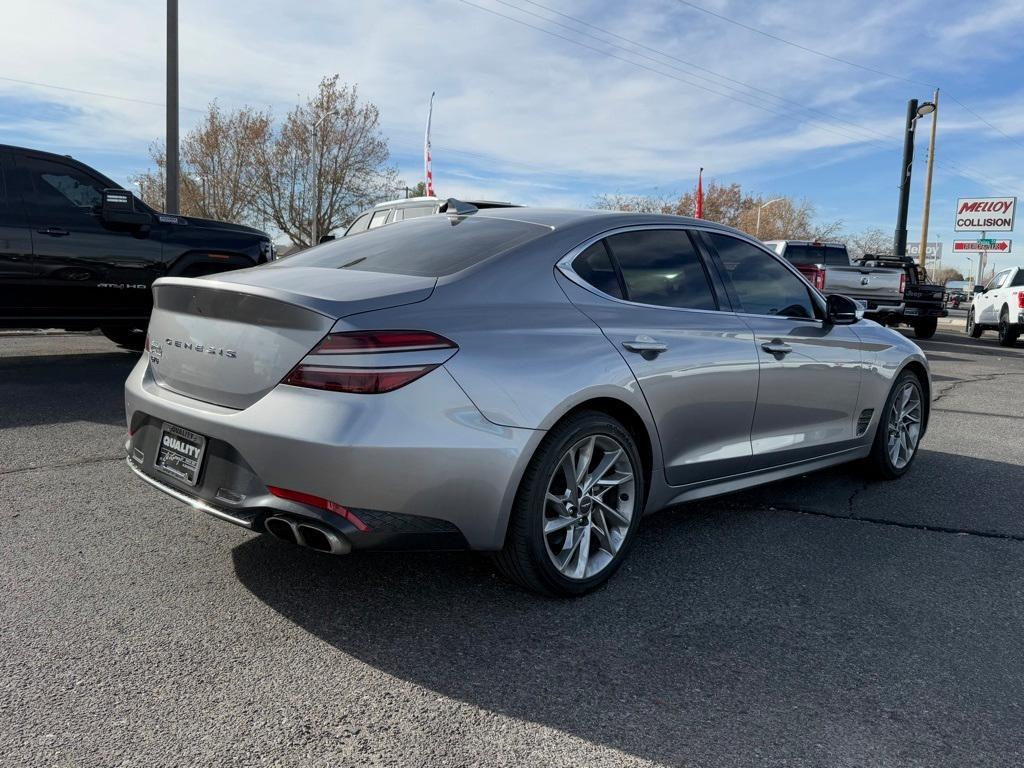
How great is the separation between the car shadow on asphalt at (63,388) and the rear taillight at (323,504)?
12.9 feet

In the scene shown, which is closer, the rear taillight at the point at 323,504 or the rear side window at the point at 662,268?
the rear taillight at the point at 323,504

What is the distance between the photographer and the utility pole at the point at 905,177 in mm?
25938

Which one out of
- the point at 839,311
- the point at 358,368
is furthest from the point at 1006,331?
the point at 358,368

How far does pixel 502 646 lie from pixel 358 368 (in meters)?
1.08

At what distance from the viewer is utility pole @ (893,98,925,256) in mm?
25938

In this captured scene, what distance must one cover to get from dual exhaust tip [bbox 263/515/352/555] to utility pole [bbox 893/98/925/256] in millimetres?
26751

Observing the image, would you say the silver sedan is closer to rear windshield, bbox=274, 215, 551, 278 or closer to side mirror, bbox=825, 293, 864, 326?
rear windshield, bbox=274, 215, 551, 278

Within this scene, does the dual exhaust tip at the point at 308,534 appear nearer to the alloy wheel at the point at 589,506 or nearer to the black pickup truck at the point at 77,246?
the alloy wheel at the point at 589,506

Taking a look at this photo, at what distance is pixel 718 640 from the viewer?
303 centimetres

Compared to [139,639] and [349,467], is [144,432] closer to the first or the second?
[139,639]

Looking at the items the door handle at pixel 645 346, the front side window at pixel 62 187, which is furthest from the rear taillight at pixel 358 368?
the front side window at pixel 62 187

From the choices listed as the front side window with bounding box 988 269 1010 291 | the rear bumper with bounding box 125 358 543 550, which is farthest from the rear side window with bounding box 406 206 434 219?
the front side window with bounding box 988 269 1010 291

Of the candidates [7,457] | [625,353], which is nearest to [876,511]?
[625,353]

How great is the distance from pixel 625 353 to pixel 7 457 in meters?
3.88
